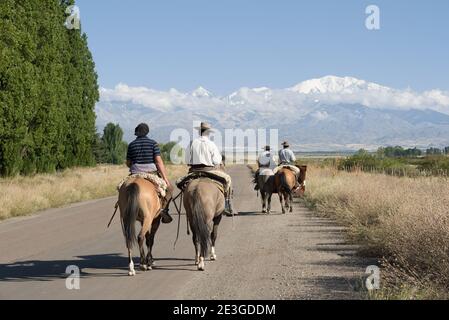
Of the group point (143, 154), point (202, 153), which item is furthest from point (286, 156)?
point (143, 154)

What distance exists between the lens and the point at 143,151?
11680 mm

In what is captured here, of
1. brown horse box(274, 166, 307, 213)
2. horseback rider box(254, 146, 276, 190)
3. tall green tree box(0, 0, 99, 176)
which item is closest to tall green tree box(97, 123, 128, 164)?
tall green tree box(0, 0, 99, 176)

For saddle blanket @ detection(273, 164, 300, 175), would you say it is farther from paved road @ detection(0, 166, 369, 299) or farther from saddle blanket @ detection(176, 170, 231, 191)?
saddle blanket @ detection(176, 170, 231, 191)

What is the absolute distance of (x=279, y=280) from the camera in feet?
32.7

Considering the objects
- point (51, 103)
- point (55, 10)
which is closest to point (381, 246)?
point (51, 103)

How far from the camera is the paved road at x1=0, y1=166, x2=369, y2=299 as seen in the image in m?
9.16

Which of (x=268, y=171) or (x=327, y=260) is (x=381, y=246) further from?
(x=268, y=171)

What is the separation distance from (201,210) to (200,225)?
10.5 inches

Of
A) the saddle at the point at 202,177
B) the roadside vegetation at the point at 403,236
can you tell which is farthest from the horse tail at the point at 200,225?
the roadside vegetation at the point at 403,236

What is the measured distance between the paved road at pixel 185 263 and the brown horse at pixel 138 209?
521mm

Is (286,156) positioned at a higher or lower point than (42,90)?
lower

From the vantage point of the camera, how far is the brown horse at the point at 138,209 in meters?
10.6

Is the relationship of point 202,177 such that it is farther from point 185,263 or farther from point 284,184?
point 284,184

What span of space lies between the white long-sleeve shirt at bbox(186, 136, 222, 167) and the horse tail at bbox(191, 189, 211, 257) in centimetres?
96
